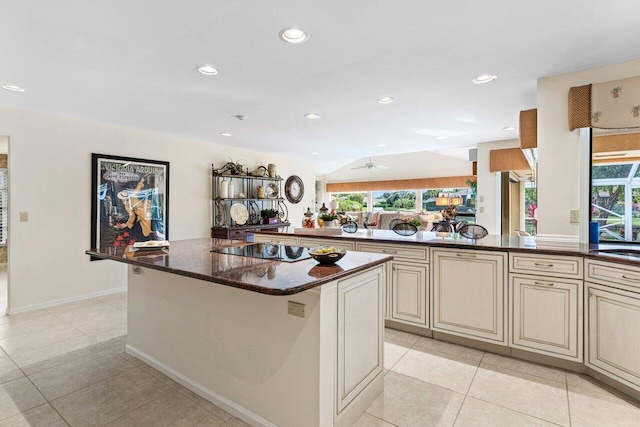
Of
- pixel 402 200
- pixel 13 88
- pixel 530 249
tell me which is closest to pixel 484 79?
pixel 530 249

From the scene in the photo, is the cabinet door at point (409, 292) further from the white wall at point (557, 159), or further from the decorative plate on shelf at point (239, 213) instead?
the decorative plate on shelf at point (239, 213)

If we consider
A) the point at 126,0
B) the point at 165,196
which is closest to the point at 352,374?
the point at 126,0

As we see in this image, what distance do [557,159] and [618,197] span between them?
1.88 feet

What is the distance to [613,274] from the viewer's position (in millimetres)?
2088

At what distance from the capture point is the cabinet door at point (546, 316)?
7.57 ft

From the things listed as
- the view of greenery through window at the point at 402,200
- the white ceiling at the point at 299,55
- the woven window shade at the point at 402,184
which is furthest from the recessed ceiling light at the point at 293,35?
the view of greenery through window at the point at 402,200

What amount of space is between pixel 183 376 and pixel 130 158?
3.42 metres

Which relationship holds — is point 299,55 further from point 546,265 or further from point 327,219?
point 546,265

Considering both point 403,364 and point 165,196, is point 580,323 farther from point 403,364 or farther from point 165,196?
point 165,196

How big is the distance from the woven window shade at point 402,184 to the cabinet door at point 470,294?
254 inches

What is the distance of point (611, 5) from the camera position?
1.78 metres

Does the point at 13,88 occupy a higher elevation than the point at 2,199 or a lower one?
higher

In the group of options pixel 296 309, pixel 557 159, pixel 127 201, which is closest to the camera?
pixel 296 309

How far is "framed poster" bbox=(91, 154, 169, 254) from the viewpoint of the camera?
165 inches
